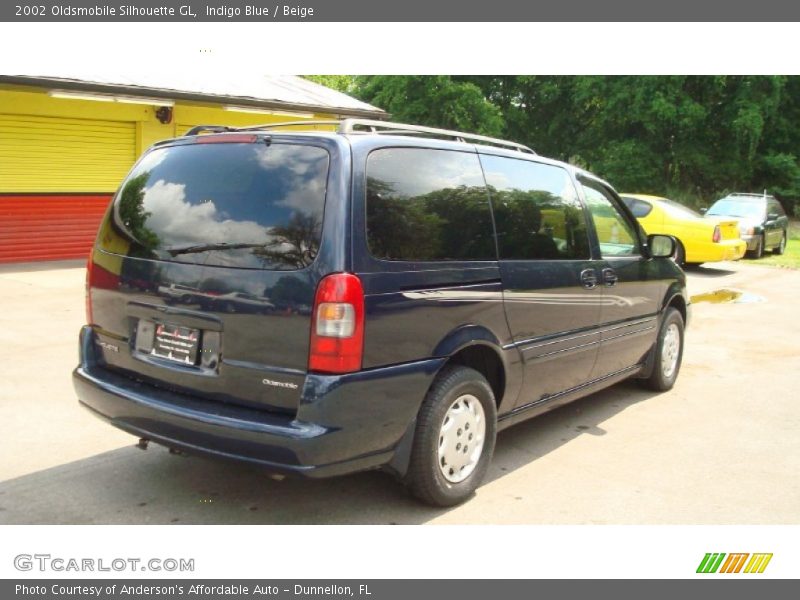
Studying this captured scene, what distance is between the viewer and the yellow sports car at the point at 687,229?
14766 millimetres

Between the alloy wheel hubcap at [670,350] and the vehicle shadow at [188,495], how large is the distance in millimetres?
2207

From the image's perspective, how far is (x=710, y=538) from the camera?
3.84 m

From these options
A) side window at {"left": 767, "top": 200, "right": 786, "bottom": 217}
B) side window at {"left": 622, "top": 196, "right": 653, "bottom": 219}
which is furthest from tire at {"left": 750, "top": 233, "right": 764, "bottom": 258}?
side window at {"left": 622, "top": 196, "right": 653, "bottom": 219}

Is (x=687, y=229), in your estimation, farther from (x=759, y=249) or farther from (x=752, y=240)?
(x=759, y=249)

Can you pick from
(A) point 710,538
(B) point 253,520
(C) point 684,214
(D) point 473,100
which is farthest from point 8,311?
(D) point 473,100

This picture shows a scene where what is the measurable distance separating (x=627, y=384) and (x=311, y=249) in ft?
14.0

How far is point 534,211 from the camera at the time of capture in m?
4.78

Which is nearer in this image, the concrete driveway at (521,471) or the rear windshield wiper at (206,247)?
the rear windshield wiper at (206,247)

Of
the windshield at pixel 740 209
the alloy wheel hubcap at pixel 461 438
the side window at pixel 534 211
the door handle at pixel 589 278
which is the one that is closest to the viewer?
the alloy wheel hubcap at pixel 461 438

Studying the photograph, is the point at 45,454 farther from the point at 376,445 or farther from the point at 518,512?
the point at 518,512

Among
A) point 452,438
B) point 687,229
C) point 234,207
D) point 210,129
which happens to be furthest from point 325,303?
point 687,229

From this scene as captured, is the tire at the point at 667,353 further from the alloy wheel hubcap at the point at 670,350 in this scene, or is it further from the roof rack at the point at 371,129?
the roof rack at the point at 371,129

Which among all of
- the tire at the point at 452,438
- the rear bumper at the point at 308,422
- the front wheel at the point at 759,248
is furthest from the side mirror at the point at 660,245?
the front wheel at the point at 759,248

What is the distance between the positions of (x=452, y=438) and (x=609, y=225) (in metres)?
2.52
